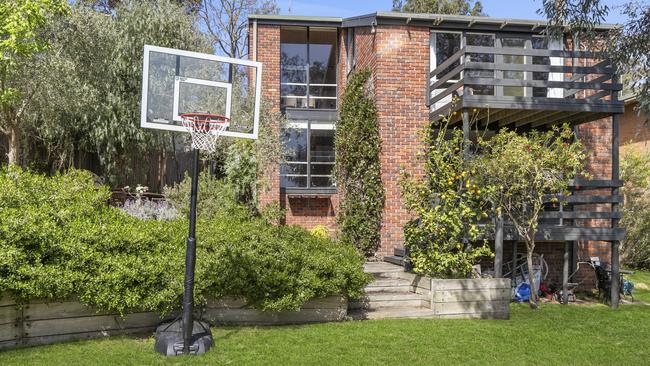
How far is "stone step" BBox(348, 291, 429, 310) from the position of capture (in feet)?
27.6

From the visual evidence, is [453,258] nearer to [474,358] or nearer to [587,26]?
[474,358]

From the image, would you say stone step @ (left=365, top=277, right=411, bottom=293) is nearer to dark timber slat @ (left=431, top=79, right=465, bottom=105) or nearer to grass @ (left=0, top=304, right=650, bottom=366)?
grass @ (left=0, top=304, right=650, bottom=366)

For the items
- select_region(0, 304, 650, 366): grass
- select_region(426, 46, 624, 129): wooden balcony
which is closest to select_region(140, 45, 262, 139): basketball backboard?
select_region(0, 304, 650, 366): grass

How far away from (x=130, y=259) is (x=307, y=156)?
317 inches

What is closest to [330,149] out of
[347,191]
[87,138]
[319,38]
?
[347,191]

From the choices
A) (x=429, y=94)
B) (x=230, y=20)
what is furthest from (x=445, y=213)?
(x=230, y=20)

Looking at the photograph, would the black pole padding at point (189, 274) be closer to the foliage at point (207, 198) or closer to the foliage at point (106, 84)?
the foliage at point (207, 198)

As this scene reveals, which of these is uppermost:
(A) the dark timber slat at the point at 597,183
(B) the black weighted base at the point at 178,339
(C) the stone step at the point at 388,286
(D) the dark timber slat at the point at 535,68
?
(D) the dark timber slat at the point at 535,68

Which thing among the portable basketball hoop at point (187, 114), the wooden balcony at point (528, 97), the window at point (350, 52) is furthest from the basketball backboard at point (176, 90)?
the window at point (350, 52)

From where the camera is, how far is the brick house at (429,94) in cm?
989

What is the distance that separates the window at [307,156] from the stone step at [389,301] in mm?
5680

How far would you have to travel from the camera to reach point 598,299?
1065cm

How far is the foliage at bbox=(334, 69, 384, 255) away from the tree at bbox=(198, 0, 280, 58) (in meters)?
13.7

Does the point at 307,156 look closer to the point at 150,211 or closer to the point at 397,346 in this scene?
the point at 150,211
